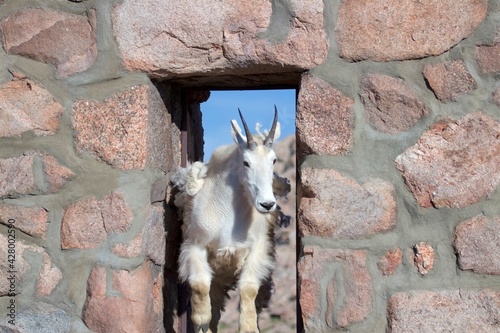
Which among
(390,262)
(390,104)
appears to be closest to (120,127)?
(390,104)

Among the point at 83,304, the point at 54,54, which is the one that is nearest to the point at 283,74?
the point at 54,54

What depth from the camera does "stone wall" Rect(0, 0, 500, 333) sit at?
113 inches

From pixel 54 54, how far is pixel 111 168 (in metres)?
0.50

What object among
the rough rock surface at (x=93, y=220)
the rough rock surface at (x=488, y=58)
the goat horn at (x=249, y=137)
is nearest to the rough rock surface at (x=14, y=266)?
the rough rock surface at (x=93, y=220)

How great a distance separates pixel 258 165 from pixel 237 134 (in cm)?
18

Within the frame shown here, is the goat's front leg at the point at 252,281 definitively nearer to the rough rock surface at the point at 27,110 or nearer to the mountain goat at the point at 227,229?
the mountain goat at the point at 227,229

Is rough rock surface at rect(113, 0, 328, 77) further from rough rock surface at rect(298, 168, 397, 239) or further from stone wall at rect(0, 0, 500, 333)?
rough rock surface at rect(298, 168, 397, 239)

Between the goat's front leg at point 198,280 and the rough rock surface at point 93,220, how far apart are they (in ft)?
0.91

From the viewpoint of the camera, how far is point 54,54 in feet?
10.1

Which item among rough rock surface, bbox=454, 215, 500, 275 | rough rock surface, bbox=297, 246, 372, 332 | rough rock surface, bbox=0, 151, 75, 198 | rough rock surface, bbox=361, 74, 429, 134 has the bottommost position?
rough rock surface, bbox=297, 246, 372, 332

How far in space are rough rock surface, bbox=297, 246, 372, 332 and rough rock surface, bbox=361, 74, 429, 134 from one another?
0.48m

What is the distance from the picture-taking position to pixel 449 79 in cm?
288

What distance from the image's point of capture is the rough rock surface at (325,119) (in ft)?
9.57

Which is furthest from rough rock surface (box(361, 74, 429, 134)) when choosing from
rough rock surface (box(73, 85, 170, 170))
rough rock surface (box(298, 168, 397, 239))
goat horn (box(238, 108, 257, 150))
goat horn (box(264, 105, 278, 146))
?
rough rock surface (box(73, 85, 170, 170))
